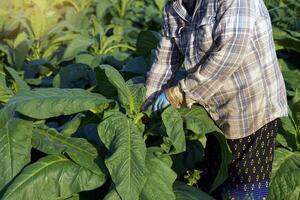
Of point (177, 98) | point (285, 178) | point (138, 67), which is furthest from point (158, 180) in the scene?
point (138, 67)

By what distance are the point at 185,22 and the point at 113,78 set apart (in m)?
0.46

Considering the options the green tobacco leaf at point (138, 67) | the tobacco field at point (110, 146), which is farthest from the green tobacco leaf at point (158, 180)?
the green tobacco leaf at point (138, 67)

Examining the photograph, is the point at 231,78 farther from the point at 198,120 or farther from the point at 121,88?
the point at 121,88

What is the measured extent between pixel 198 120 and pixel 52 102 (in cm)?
61

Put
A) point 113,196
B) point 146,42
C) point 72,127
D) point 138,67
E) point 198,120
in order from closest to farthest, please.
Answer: point 113,196, point 198,120, point 72,127, point 138,67, point 146,42

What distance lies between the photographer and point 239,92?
283 centimetres

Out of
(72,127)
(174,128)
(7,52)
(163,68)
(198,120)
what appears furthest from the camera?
(7,52)

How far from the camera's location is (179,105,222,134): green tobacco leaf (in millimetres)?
2707

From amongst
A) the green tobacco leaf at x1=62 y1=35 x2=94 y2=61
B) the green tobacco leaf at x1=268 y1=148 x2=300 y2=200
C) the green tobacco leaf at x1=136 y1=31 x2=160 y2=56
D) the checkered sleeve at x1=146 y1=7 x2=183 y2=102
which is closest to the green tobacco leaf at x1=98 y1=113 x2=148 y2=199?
the checkered sleeve at x1=146 y1=7 x2=183 y2=102

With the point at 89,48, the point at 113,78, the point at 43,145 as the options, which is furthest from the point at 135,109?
the point at 89,48

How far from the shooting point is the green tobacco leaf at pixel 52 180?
2518mm

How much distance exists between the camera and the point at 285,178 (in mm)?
3033

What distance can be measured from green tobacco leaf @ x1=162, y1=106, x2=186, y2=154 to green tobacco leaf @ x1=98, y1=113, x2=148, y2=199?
4.5 inches

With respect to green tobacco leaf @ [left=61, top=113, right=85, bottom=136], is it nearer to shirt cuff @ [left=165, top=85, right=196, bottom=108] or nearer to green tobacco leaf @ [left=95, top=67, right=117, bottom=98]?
green tobacco leaf @ [left=95, top=67, right=117, bottom=98]
